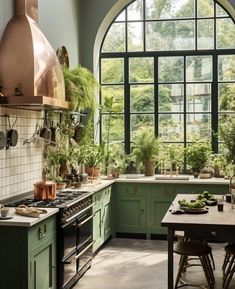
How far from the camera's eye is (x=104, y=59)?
7375 mm

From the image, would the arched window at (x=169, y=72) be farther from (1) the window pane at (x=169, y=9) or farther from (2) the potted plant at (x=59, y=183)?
(2) the potted plant at (x=59, y=183)

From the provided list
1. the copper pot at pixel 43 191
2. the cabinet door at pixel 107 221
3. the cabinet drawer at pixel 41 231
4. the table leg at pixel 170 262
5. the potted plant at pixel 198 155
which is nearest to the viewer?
the cabinet drawer at pixel 41 231

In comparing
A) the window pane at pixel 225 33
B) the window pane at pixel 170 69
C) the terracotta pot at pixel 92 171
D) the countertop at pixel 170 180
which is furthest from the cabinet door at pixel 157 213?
the window pane at pixel 225 33

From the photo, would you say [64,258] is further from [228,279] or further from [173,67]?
[173,67]

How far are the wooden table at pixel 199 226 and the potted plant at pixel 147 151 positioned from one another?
283 cm

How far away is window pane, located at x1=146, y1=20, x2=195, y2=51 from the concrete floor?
117 inches

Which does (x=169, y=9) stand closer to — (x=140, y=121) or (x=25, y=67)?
(x=140, y=121)

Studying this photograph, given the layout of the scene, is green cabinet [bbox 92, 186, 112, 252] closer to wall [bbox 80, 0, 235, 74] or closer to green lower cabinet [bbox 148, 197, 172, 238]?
green lower cabinet [bbox 148, 197, 172, 238]

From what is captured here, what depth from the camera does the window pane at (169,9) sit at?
23.2 feet

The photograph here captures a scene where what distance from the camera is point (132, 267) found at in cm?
525

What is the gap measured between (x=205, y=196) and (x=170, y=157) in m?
1.96

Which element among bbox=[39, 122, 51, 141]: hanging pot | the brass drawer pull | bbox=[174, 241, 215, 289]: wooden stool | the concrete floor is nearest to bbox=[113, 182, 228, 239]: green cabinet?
the concrete floor

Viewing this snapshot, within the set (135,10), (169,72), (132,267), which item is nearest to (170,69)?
(169,72)

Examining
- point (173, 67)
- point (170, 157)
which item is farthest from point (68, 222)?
point (173, 67)
